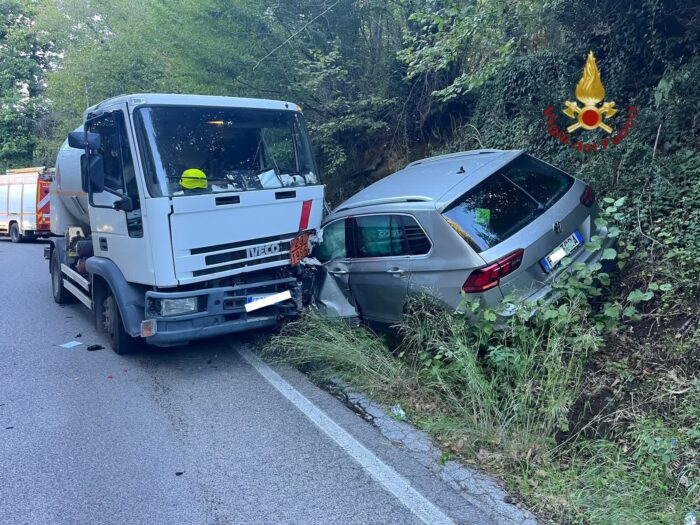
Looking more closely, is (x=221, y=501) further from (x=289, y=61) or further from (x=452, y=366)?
(x=289, y=61)

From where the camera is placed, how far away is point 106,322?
24.2 feet

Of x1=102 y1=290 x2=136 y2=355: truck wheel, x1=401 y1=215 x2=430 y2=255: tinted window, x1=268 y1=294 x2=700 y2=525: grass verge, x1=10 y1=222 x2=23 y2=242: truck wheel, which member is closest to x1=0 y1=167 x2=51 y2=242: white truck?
x1=10 y1=222 x2=23 y2=242: truck wheel

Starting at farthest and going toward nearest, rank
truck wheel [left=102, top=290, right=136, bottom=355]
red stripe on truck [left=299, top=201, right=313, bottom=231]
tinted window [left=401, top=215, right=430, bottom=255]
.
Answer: truck wheel [left=102, top=290, right=136, bottom=355] → red stripe on truck [left=299, top=201, right=313, bottom=231] → tinted window [left=401, top=215, right=430, bottom=255]

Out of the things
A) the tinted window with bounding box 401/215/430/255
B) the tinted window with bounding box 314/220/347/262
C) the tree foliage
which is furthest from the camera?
the tree foliage

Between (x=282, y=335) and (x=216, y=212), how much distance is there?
65.2 inches

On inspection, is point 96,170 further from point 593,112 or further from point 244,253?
point 593,112

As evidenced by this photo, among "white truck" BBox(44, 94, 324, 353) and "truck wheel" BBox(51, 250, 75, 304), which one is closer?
"white truck" BBox(44, 94, 324, 353)

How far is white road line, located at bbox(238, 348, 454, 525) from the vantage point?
3.51 meters

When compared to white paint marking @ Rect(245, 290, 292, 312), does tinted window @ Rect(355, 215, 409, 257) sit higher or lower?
higher

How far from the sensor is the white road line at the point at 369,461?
3514 mm

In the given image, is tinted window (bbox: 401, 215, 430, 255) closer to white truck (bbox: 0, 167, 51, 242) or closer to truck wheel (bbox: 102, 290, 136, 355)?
truck wheel (bbox: 102, 290, 136, 355)

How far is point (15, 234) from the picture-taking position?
22312mm

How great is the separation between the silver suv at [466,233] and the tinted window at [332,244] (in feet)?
0.32

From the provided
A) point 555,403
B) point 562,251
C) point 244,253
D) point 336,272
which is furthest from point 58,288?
point 555,403
